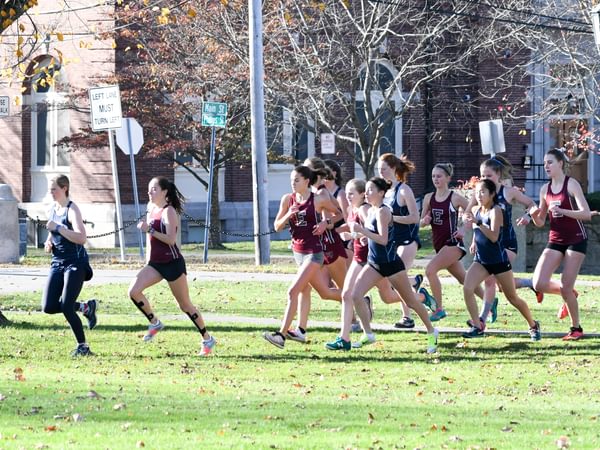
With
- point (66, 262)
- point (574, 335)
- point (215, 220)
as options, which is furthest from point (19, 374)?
point (215, 220)

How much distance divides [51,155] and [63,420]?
29.7 metres

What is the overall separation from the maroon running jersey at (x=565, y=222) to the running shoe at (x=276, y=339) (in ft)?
9.95

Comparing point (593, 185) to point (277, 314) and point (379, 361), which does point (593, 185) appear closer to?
point (277, 314)

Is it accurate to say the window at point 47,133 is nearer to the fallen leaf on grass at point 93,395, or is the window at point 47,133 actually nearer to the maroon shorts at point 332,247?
the maroon shorts at point 332,247

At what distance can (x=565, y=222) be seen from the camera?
46.5 ft

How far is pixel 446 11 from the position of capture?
1172 inches

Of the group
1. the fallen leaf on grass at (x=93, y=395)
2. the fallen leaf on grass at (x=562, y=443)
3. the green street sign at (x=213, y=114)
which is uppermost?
the green street sign at (x=213, y=114)

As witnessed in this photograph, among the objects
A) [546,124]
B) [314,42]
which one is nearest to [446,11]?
[314,42]

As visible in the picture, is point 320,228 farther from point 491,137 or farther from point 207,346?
point 491,137

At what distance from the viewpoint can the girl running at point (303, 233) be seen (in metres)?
13.7

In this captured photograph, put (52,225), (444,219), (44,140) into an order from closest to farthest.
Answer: (52,225)
(444,219)
(44,140)

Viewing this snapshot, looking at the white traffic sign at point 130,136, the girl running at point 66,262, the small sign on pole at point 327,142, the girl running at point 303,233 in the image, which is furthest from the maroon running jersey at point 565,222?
the small sign on pole at point 327,142

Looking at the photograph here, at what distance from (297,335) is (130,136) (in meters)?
13.8

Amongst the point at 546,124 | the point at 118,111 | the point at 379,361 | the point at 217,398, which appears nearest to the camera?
the point at 217,398
